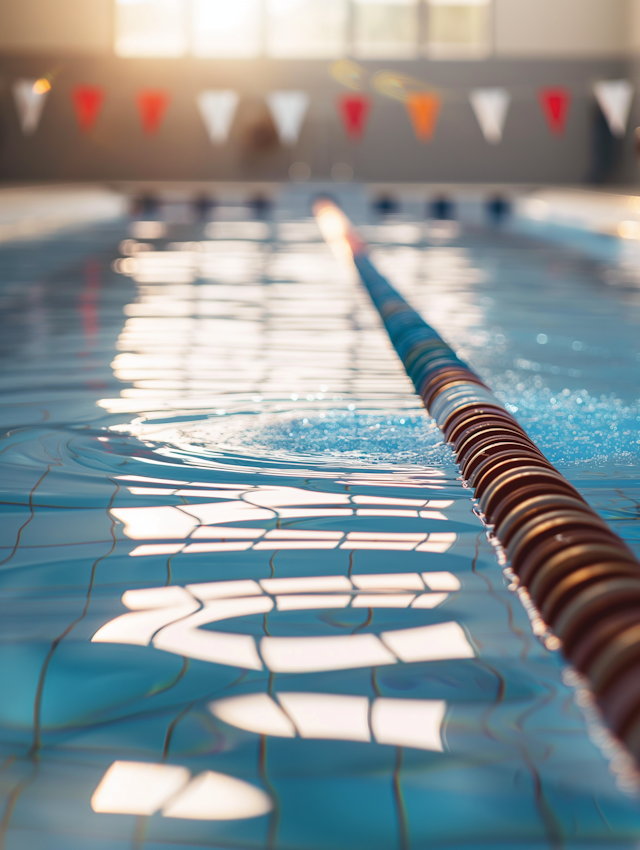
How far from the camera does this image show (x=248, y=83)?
12344 millimetres

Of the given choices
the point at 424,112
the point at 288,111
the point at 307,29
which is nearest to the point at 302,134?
the point at 288,111

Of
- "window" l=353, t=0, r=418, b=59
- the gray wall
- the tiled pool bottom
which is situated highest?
"window" l=353, t=0, r=418, b=59

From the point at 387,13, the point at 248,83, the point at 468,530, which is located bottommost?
the point at 468,530

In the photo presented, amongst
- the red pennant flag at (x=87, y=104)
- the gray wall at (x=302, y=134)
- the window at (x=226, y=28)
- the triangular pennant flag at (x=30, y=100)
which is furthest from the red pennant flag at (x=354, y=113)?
the triangular pennant flag at (x=30, y=100)

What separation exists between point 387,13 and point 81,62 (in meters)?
3.79

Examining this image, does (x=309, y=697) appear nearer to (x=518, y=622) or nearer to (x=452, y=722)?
(x=452, y=722)

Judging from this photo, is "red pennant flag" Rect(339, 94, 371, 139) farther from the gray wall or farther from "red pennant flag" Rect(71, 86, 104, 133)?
"red pennant flag" Rect(71, 86, 104, 133)

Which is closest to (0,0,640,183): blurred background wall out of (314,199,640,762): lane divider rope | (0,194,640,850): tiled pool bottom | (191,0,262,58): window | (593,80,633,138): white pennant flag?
(191,0,262,58): window

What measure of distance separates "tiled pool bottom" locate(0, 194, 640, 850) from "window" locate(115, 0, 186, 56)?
33.6 feet

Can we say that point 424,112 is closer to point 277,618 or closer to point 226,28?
point 226,28

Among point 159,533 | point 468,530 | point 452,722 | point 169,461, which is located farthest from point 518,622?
point 169,461

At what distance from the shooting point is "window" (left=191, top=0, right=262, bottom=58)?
471 inches

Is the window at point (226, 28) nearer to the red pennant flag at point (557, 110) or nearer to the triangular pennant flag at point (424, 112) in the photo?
the triangular pennant flag at point (424, 112)

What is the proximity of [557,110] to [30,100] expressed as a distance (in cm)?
624
